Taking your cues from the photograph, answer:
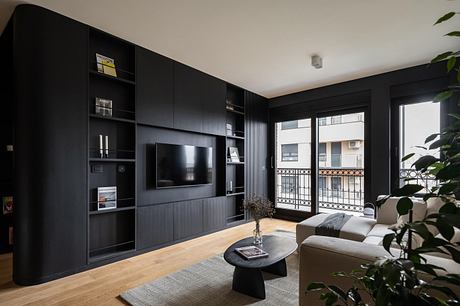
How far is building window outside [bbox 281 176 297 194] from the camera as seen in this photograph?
224 inches

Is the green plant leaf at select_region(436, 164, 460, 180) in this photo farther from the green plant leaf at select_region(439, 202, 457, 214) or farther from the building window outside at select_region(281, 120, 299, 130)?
the building window outside at select_region(281, 120, 299, 130)

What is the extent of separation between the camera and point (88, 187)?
276 centimetres

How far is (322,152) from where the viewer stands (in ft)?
16.3

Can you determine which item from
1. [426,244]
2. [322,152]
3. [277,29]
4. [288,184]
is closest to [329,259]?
[426,244]

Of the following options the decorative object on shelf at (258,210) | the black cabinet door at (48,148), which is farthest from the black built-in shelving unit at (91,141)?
the decorative object on shelf at (258,210)

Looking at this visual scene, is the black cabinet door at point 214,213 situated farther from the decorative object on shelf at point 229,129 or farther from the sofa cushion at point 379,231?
the sofa cushion at point 379,231

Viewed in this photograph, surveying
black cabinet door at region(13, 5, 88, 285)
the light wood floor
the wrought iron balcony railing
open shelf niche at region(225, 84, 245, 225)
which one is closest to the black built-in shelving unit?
black cabinet door at region(13, 5, 88, 285)

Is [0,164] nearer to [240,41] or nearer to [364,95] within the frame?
→ [240,41]

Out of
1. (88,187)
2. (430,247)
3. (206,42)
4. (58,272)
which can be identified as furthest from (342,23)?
(58,272)

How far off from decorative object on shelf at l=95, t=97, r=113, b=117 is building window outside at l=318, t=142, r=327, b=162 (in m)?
3.77

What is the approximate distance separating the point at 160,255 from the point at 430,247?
10.1ft

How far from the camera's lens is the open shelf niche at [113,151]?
9.57ft

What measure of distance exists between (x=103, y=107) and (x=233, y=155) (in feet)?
7.89

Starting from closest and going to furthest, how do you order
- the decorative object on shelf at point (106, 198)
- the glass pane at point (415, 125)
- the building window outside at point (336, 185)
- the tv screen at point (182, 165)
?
the decorative object on shelf at point (106, 198) → the tv screen at point (182, 165) → the glass pane at point (415, 125) → the building window outside at point (336, 185)
